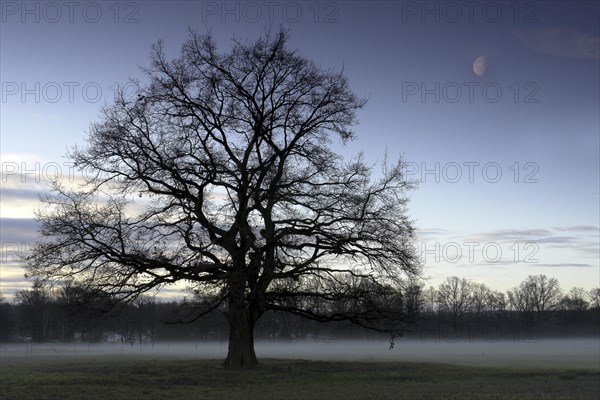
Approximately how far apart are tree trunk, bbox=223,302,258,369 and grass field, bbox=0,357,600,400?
80cm

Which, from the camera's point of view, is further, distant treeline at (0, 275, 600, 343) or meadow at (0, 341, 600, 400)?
distant treeline at (0, 275, 600, 343)

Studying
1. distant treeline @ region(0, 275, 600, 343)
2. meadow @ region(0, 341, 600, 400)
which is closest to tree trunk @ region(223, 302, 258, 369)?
meadow @ region(0, 341, 600, 400)

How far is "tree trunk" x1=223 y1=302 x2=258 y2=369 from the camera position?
31031 millimetres

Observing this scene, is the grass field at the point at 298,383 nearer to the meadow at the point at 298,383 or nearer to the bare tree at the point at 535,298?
the meadow at the point at 298,383

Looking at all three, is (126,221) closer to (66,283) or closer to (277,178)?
(66,283)

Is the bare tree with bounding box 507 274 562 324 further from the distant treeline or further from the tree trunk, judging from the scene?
the tree trunk

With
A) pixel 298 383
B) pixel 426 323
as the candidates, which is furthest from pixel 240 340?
pixel 426 323

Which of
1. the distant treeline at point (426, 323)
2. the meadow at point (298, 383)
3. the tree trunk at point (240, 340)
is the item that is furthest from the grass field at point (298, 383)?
the distant treeline at point (426, 323)

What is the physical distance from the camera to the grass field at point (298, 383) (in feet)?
69.5

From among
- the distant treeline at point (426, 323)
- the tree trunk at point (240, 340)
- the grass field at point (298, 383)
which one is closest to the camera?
the grass field at point (298, 383)

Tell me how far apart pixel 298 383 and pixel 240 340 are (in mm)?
6720

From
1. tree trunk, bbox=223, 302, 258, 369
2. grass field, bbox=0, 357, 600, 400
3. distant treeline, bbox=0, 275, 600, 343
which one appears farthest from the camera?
distant treeline, bbox=0, 275, 600, 343

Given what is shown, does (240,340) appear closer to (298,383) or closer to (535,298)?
(298,383)

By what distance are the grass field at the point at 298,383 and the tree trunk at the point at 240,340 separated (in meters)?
0.80
